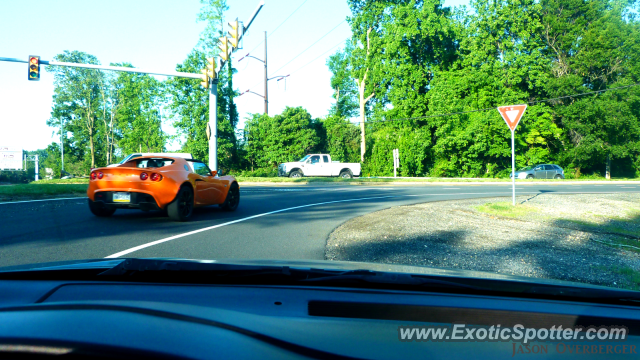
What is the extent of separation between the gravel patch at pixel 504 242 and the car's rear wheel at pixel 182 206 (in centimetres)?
330

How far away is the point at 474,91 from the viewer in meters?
44.9

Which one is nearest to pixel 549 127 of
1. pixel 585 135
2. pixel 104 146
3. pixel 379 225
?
pixel 585 135

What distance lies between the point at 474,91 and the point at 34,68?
37685 mm

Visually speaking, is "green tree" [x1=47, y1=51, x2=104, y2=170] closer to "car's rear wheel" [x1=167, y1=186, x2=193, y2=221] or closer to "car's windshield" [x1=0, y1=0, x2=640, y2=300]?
"car's windshield" [x1=0, y1=0, x2=640, y2=300]

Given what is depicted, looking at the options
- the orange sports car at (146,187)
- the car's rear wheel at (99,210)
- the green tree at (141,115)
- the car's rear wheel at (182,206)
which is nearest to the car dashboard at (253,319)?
the orange sports car at (146,187)

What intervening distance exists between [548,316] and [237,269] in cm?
132

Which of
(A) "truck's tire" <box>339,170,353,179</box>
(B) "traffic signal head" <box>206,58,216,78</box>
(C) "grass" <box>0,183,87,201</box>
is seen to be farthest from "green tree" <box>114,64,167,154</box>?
(C) "grass" <box>0,183,87,201</box>

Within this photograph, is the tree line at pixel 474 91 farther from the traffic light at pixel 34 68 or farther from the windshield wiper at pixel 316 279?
the windshield wiper at pixel 316 279

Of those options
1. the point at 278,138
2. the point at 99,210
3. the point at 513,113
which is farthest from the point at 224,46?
the point at 278,138

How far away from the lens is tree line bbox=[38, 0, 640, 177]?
141 ft

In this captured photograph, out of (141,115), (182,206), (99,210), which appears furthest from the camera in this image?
(141,115)

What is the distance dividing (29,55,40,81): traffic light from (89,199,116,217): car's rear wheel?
1316 cm

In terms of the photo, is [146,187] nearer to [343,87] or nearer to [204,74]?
[204,74]

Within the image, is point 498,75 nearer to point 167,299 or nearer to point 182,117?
point 182,117
